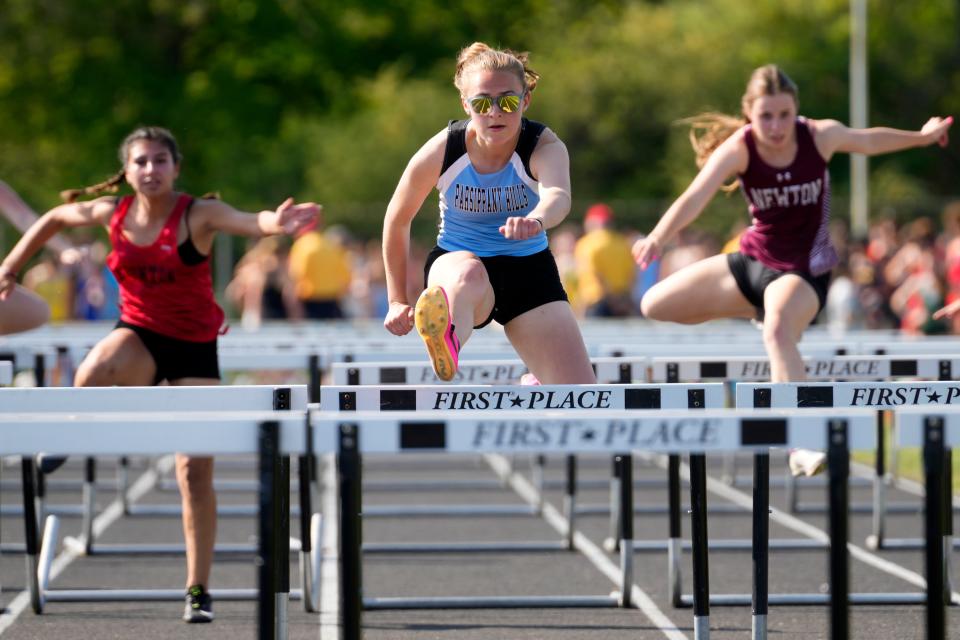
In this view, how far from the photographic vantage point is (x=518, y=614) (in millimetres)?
7289

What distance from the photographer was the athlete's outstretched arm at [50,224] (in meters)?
7.14

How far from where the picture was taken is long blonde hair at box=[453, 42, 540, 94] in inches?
237

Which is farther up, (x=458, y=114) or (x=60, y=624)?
(x=458, y=114)

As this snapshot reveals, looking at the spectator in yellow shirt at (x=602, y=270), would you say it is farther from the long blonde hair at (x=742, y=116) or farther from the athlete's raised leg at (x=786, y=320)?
the athlete's raised leg at (x=786, y=320)

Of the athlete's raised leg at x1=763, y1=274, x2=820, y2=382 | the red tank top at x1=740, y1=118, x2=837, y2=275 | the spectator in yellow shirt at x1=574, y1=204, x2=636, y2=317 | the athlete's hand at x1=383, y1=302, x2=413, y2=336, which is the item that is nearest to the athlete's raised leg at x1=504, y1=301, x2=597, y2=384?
the athlete's hand at x1=383, y1=302, x2=413, y2=336

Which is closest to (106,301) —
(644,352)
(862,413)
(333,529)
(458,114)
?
(333,529)

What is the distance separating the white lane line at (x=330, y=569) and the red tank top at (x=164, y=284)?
0.95 m

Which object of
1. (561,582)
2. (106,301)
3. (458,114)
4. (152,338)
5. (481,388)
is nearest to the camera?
(481,388)

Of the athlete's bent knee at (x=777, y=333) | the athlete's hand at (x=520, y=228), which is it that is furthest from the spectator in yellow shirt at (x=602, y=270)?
the athlete's hand at (x=520, y=228)

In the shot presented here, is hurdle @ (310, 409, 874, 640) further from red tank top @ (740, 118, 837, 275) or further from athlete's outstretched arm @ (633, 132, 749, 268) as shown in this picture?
red tank top @ (740, 118, 837, 275)

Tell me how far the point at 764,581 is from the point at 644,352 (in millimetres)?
3127

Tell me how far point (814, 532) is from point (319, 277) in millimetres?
11329

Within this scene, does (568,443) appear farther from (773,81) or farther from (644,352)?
(644,352)

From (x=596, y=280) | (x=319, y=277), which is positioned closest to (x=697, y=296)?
(x=596, y=280)
